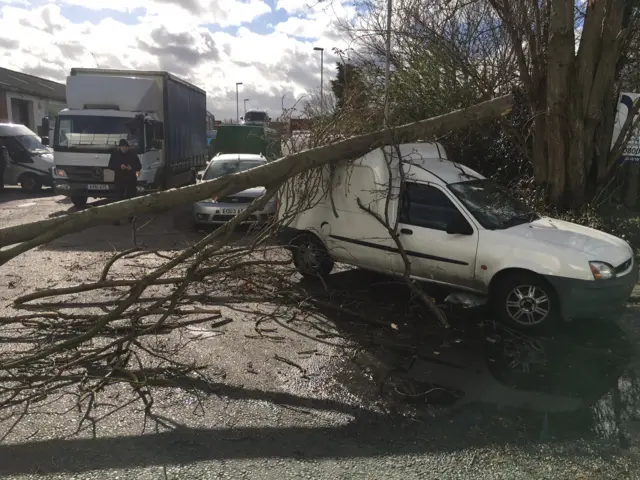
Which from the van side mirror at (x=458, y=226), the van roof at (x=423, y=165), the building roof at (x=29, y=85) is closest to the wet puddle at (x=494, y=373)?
the van side mirror at (x=458, y=226)

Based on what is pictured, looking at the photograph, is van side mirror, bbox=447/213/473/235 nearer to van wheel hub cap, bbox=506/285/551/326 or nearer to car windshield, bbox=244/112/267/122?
van wheel hub cap, bbox=506/285/551/326

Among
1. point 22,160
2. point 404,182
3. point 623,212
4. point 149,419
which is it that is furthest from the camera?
point 22,160

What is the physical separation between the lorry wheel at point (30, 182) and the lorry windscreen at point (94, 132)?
22.3 feet

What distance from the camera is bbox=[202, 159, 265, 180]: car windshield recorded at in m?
12.2

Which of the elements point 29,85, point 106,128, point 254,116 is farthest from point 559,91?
point 29,85

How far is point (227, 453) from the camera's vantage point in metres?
3.39

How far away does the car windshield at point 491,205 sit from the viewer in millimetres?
6000

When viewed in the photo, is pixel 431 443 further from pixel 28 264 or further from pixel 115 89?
pixel 115 89

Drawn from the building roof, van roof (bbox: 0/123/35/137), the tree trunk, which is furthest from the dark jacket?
the building roof

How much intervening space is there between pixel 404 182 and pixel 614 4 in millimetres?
5056

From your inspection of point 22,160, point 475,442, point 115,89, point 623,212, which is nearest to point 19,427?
point 475,442

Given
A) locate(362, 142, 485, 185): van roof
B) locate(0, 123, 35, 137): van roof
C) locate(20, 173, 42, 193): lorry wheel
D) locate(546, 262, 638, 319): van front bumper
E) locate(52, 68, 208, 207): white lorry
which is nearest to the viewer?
locate(546, 262, 638, 319): van front bumper

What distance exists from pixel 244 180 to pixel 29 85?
40.0m

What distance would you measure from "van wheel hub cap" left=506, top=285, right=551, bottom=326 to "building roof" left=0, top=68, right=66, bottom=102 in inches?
1409
